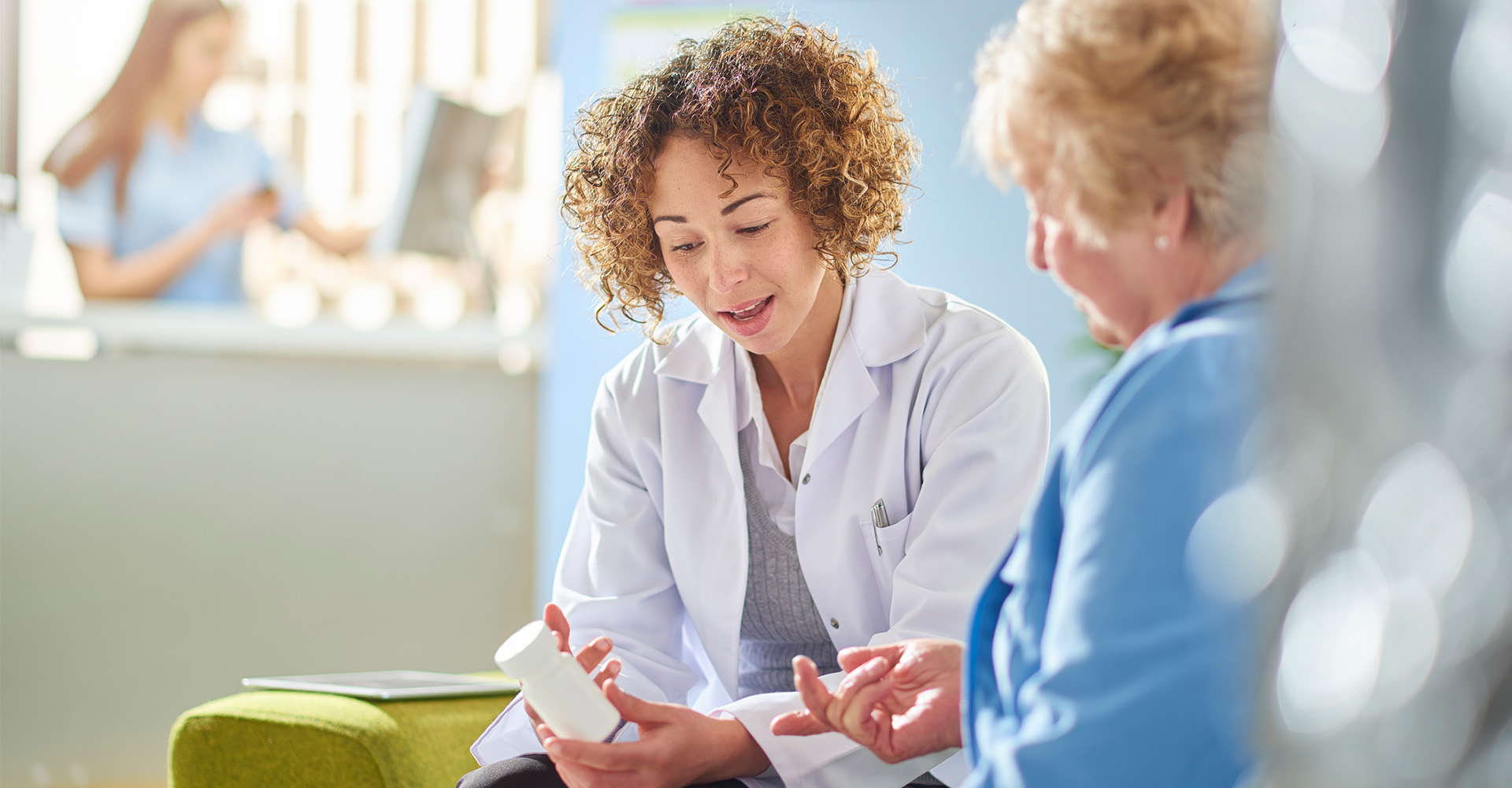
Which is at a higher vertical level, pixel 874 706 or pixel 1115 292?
pixel 1115 292

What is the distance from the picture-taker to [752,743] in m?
1.17

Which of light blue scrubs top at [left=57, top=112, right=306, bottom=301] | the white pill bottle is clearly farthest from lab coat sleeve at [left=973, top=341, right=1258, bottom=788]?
light blue scrubs top at [left=57, top=112, right=306, bottom=301]

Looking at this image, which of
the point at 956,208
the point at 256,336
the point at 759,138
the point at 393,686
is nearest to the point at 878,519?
the point at 759,138

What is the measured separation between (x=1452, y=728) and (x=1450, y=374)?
10 cm

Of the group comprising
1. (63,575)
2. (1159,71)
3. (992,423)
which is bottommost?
(63,575)

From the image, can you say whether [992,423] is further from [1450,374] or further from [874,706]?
[1450,374]

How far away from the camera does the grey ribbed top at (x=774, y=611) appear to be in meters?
1.36

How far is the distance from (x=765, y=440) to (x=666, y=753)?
42 centimetres

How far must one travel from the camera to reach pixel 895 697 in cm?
95

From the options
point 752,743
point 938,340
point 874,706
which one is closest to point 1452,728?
point 874,706

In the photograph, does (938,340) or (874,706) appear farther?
(938,340)

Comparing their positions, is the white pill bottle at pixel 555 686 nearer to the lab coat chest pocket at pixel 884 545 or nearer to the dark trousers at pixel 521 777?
the dark trousers at pixel 521 777

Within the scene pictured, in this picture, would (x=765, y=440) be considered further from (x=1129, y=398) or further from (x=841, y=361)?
(x=1129, y=398)

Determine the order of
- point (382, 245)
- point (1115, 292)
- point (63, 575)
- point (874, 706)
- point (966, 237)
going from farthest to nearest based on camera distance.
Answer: point (382, 245)
point (966, 237)
point (63, 575)
point (874, 706)
point (1115, 292)
